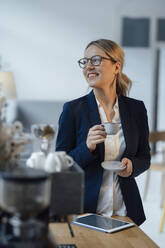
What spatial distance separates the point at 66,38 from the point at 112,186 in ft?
17.9

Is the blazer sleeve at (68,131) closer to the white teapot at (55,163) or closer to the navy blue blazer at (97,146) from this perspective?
the navy blue blazer at (97,146)

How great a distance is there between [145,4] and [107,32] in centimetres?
87

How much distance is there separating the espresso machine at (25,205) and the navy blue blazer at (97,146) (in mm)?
774

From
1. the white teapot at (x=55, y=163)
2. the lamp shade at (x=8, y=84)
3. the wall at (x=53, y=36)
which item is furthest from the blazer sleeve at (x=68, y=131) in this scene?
the wall at (x=53, y=36)

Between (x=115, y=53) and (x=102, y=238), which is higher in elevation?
→ (x=115, y=53)

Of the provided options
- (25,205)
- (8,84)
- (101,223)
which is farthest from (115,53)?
(8,84)

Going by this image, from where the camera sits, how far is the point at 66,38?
7.00 metres

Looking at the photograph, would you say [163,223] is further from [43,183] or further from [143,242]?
[43,183]

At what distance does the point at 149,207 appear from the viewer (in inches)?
184

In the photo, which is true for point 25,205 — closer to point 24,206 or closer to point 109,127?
point 24,206

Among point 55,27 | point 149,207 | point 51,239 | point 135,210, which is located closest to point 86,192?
point 135,210

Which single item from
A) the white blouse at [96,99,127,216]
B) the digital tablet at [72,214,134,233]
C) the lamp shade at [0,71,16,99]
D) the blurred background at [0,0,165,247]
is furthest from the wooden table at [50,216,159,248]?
the blurred background at [0,0,165,247]

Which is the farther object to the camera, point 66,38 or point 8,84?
point 66,38

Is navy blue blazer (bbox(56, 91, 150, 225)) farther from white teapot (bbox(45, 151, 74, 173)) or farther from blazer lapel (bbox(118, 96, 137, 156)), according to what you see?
white teapot (bbox(45, 151, 74, 173))
